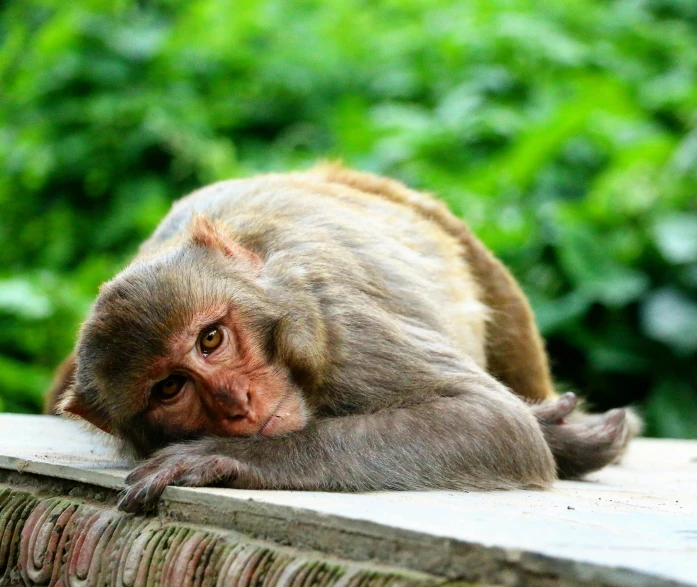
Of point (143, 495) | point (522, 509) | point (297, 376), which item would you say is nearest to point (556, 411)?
point (297, 376)

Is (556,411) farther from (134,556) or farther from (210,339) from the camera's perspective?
(134,556)

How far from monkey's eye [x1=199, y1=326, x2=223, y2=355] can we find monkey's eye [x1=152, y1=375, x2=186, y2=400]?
0.12 meters

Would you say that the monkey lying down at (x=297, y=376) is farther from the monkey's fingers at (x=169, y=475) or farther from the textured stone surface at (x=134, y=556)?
the textured stone surface at (x=134, y=556)

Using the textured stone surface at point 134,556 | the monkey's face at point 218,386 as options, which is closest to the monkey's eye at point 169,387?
the monkey's face at point 218,386

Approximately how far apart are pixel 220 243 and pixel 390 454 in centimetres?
100

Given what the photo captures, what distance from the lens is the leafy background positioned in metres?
7.75

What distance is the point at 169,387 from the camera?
3322mm

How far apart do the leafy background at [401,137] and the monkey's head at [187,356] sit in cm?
404

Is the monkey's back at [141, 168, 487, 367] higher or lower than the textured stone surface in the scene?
higher

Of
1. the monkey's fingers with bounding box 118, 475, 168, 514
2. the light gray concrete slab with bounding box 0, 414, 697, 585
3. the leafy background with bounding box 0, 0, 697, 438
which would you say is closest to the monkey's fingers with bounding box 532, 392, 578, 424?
the light gray concrete slab with bounding box 0, 414, 697, 585

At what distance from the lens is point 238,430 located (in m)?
3.25

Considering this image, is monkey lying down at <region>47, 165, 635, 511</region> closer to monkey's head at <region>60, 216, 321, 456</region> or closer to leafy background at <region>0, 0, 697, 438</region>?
monkey's head at <region>60, 216, 321, 456</region>

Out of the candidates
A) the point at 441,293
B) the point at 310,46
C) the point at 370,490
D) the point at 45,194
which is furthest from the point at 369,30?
the point at 370,490

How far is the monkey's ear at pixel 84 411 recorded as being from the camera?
356 cm
